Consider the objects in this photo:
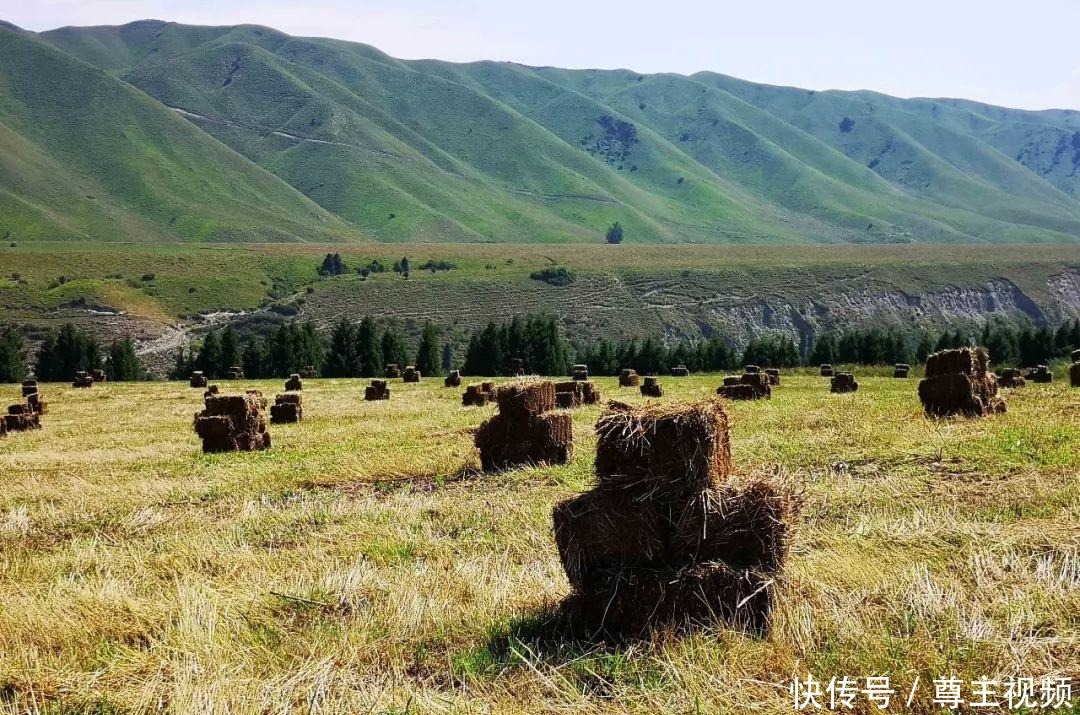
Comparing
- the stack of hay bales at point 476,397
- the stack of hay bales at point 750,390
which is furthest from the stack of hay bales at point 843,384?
the stack of hay bales at point 476,397

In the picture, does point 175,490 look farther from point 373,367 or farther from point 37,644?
point 373,367

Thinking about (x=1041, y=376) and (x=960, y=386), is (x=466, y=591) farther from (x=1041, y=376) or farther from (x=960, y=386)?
(x=1041, y=376)

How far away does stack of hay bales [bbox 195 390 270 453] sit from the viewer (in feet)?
72.7

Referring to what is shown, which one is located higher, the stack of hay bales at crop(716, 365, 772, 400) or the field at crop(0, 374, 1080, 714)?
the stack of hay bales at crop(716, 365, 772, 400)

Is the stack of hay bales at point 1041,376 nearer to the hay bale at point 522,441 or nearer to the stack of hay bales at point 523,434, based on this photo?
the stack of hay bales at point 523,434

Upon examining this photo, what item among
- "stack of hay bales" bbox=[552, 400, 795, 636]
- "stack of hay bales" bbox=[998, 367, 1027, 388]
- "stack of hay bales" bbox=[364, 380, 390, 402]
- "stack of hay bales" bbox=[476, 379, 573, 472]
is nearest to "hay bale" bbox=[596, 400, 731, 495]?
"stack of hay bales" bbox=[552, 400, 795, 636]

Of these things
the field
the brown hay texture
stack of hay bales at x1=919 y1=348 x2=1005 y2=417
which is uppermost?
A: stack of hay bales at x1=919 y1=348 x2=1005 y2=417

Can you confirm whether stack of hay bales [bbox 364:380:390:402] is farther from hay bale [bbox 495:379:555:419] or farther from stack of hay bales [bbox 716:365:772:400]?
hay bale [bbox 495:379:555:419]

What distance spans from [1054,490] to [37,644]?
1093 cm

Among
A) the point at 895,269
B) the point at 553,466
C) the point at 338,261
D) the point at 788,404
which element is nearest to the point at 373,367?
the point at 788,404

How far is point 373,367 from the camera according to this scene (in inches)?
3177

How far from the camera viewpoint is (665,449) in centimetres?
784

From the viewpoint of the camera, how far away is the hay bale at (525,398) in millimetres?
18000

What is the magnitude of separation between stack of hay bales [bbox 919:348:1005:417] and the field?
4.09 metres
